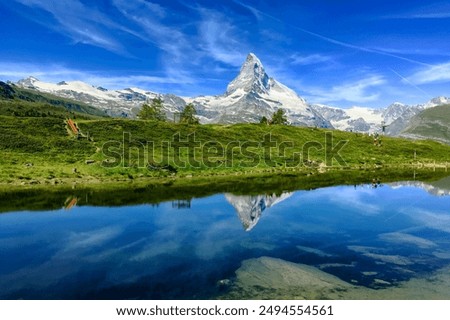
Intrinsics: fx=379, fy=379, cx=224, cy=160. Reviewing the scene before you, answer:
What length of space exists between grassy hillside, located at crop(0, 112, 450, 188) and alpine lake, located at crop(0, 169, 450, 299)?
16.4 meters

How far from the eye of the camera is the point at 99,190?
6462 cm

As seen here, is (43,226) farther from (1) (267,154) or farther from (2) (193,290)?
(1) (267,154)

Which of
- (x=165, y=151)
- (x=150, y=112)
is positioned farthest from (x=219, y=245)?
(x=150, y=112)

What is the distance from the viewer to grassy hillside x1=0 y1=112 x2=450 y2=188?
260 ft

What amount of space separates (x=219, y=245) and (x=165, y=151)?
71.4 m

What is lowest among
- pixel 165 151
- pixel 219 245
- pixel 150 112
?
pixel 219 245

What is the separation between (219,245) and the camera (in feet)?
114

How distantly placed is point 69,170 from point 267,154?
2525 inches

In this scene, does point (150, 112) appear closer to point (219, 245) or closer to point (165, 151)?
point (165, 151)

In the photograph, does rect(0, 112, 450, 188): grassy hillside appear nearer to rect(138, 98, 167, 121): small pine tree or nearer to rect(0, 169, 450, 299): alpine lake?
rect(0, 169, 450, 299): alpine lake

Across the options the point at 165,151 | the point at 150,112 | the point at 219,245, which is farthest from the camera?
the point at 150,112

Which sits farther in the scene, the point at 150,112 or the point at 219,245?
the point at 150,112

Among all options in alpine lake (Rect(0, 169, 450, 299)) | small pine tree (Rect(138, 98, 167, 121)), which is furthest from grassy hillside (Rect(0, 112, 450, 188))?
small pine tree (Rect(138, 98, 167, 121))

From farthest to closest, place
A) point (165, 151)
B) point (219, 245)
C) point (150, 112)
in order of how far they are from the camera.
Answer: point (150, 112) < point (165, 151) < point (219, 245)
